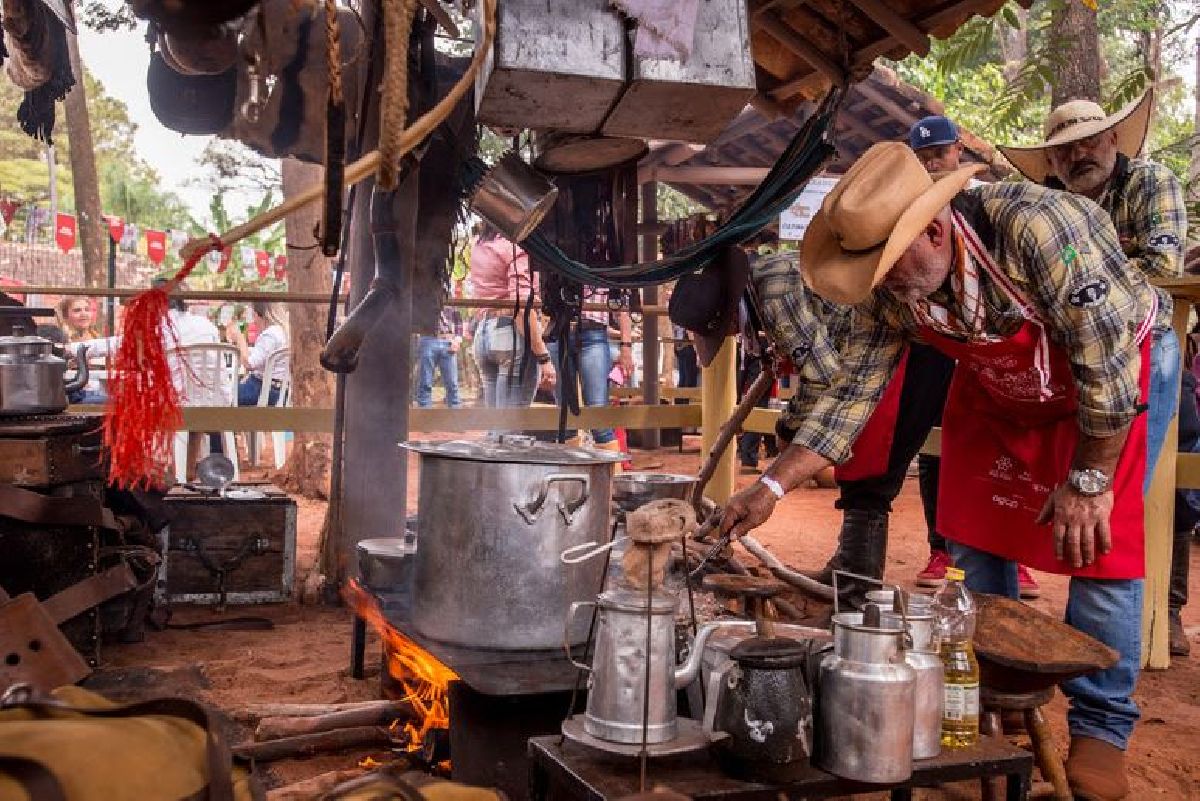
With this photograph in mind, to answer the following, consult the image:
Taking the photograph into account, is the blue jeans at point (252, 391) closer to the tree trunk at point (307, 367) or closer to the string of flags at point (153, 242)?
the tree trunk at point (307, 367)

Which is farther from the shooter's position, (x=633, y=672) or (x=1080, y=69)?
(x=1080, y=69)

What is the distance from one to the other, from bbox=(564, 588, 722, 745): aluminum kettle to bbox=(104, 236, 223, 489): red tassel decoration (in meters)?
0.89

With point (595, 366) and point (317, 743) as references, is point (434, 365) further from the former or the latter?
point (317, 743)

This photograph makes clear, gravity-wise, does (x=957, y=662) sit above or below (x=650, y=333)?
below

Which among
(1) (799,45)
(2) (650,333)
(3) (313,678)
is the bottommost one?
(3) (313,678)

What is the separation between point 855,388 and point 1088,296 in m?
0.74

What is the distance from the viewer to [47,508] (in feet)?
12.2

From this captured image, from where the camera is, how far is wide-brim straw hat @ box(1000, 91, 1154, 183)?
3990 mm

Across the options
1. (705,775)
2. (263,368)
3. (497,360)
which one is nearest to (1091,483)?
(705,775)

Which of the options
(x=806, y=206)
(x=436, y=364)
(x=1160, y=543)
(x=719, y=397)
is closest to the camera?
(x=1160, y=543)

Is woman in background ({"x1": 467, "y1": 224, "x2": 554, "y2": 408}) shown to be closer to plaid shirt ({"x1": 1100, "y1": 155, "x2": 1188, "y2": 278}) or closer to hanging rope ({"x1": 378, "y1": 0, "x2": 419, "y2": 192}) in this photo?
plaid shirt ({"x1": 1100, "y1": 155, "x2": 1188, "y2": 278})

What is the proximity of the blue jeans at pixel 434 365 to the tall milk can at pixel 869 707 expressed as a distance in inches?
387

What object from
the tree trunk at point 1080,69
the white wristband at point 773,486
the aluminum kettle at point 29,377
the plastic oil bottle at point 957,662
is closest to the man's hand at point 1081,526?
the plastic oil bottle at point 957,662

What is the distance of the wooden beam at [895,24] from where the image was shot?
13.1 ft
